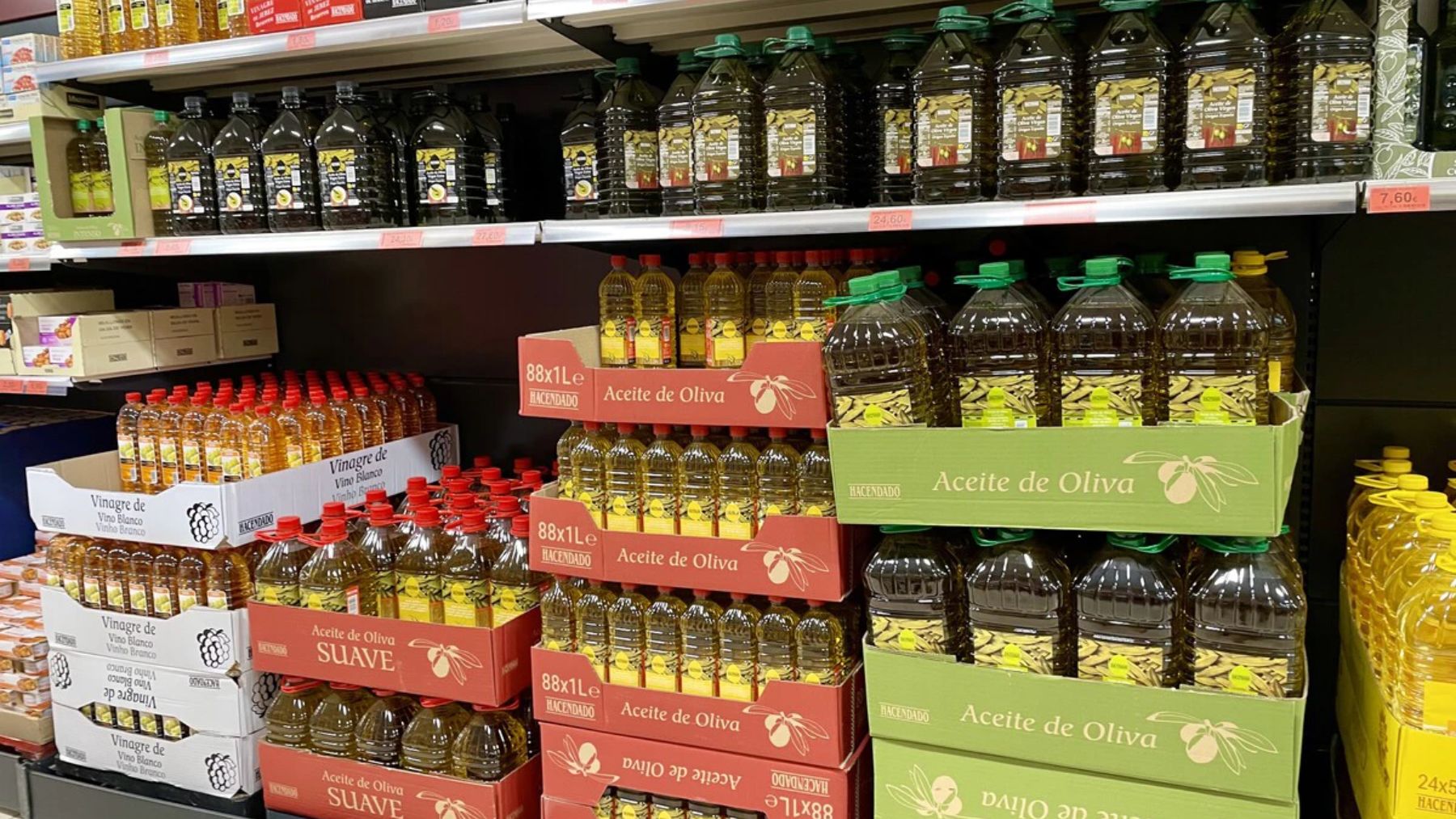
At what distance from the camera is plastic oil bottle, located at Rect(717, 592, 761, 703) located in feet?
6.66

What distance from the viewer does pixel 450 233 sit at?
2246 mm

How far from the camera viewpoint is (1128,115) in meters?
1.73

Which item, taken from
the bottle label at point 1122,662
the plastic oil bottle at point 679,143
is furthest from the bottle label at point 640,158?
the bottle label at point 1122,662

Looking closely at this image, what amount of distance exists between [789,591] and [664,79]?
1358mm

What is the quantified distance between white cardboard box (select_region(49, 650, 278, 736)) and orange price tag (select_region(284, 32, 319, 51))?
5.02ft

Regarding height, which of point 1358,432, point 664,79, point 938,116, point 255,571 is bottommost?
point 255,571

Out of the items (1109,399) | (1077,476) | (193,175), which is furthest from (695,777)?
(193,175)

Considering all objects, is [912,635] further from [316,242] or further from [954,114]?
[316,242]

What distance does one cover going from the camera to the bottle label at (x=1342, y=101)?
1623 mm

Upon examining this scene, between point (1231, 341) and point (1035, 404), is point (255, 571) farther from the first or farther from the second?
point (1231, 341)

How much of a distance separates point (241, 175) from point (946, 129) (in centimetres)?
179

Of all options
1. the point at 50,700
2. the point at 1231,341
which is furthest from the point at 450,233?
the point at 50,700

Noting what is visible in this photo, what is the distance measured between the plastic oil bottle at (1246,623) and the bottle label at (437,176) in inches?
70.7

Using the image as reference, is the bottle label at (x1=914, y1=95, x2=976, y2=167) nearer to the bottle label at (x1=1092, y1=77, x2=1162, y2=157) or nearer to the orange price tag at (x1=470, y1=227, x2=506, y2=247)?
the bottle label at (x1=1092, y1=77, x2=1162, y2=157)
